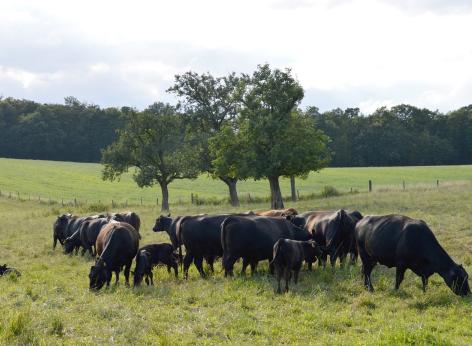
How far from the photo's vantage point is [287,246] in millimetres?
12648

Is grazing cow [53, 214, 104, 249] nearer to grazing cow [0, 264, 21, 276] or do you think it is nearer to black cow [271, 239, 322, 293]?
grazing cow [0, 264, 21, 276]

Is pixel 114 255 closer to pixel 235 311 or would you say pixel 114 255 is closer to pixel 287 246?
pixel 287 246

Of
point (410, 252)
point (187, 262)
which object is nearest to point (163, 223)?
point (187, 262)

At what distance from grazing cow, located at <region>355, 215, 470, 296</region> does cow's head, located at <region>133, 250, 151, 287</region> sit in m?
5.43

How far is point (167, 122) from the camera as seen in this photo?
46.3 metres

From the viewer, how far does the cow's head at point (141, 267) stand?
13539 millimetres

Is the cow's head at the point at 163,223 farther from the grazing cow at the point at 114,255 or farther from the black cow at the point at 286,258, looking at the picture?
the black cow at the point at 286,258

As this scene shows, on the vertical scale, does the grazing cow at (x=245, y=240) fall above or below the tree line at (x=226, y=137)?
below

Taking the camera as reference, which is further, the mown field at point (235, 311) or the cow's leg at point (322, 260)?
the cow's leg at point (322, 260)

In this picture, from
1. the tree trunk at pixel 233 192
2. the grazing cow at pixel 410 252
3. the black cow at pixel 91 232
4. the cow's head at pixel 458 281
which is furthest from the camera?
the tree trunk at pixel 233 192

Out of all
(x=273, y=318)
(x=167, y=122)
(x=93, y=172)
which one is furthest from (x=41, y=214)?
(x=93, y=172)

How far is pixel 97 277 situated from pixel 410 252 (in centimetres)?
742

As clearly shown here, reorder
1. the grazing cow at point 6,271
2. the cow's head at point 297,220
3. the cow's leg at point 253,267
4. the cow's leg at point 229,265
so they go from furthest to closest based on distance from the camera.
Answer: the cow's head at point 297,220
the grazing cow at point 6,271
the cow's leg at point 253,267
the cow's leg at point 229,265

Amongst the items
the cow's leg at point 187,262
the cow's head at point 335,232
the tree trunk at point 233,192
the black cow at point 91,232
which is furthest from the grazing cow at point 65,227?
the tree trunk at point 233,192
